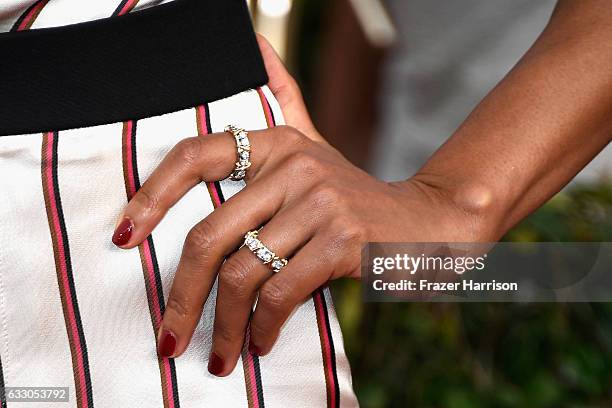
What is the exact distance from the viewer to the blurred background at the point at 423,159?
1869mm

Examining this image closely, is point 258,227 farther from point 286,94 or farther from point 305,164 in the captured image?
point 286,94

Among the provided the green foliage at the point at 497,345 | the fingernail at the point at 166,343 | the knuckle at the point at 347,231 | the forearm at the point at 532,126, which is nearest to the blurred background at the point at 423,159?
the green foliage at the point at 497,345

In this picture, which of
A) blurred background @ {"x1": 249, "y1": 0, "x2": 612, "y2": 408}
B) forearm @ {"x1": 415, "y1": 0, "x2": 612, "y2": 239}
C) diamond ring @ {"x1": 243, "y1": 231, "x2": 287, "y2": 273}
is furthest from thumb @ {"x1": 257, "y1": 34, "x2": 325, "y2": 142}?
blurred background @ {"x1": 249, "y1": 0, "x2": 612, "y2": 408}

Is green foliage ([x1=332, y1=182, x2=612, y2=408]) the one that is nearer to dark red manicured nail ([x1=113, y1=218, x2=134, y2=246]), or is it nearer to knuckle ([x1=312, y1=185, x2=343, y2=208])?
knuckle ([x1=312, y1=185, x2=343, y2=208])

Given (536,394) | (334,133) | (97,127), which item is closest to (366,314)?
(536,394)

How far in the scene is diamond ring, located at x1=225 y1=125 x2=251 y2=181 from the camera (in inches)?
30.4

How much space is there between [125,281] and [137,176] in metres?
0.10

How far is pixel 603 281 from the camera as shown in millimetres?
1858

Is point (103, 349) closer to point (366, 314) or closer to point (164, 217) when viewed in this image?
point (164, 217)

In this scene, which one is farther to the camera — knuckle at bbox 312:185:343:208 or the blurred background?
the blurred background

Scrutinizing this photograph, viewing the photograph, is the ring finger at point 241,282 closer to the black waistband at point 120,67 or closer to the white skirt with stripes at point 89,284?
the white skirt with stripes at point 89,284

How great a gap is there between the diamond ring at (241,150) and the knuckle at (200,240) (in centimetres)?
7

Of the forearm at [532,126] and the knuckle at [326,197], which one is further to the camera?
the forearm at [532,126]

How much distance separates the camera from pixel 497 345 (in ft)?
6.33
